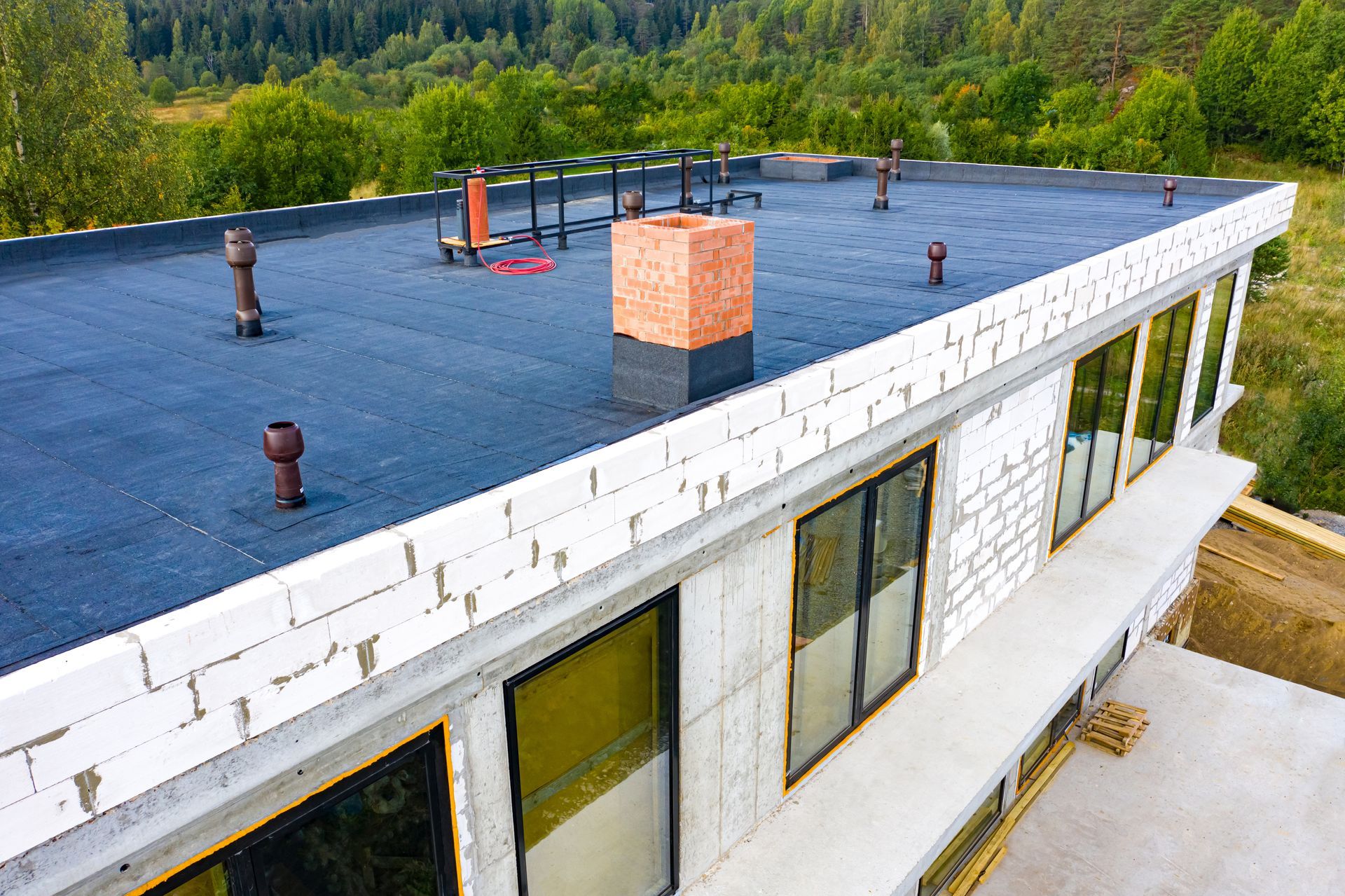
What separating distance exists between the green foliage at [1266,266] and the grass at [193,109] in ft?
258

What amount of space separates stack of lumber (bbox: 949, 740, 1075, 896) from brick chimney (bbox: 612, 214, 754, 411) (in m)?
7.65

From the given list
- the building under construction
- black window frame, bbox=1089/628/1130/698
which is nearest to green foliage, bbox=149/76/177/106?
the building under construction

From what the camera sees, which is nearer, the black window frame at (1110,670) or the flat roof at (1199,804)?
the flat roof at (1199,804)

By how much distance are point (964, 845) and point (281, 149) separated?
1757 inches

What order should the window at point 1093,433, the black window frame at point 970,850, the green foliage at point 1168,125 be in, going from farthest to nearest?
the green foliage at point 1168,125 < the window at point 1093,433 < the black window frame at point 970,850

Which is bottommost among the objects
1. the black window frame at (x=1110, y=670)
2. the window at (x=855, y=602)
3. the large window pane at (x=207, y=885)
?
the black window frame at (x=1110, y=670)

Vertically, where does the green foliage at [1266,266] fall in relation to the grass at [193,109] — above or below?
below

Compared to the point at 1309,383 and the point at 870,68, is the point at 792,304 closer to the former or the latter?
the point at 1309,383

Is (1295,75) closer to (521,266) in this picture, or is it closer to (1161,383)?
(1161,383)

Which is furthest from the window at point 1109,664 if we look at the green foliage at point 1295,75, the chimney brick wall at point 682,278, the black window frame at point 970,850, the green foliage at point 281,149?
the green foliage at point 1295,75

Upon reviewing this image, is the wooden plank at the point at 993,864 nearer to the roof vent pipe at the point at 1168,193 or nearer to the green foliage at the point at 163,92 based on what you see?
the roof vent pipe at the point at 1168,193

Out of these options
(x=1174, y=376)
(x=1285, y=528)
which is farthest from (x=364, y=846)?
(x=1285, y=528)

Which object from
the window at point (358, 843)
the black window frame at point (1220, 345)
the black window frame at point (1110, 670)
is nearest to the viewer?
the window at point (358, 843)

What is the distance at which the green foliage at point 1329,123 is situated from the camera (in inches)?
2450
